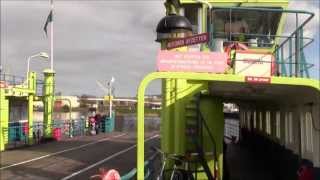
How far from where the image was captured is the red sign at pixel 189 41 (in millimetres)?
10633

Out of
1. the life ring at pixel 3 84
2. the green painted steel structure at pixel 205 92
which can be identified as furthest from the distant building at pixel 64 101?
the green painted steel structure at pixel 205 92

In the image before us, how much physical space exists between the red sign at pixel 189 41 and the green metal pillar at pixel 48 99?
24057 mm

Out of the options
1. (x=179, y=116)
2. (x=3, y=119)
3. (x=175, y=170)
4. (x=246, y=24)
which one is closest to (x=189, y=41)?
(x=179, y=116)

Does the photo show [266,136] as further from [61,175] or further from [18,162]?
[18,162]

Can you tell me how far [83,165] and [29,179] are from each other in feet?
12.5

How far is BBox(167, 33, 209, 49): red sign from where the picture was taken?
34.9 feet

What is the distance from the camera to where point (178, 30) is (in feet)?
40.8

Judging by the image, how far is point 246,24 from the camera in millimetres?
13758

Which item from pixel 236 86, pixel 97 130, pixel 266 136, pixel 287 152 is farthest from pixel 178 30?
pixel 97 130

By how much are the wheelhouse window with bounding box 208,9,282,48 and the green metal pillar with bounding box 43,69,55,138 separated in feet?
73.1

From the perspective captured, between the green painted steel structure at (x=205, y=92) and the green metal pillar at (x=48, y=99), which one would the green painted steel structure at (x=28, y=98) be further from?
the green painted steel structure at (x=205, y=92)

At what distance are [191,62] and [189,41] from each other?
18.9 inches

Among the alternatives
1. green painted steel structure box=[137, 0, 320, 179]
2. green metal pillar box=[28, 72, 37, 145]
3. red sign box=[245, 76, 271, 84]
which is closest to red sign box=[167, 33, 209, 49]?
green painted steel structure box=[137, 0, 320, 179]

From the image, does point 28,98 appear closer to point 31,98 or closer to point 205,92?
point 31,98
